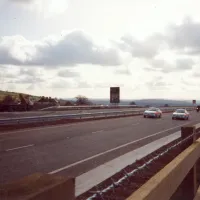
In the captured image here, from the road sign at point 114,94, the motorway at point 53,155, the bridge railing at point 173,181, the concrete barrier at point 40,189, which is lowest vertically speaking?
the motorway at point 53,155

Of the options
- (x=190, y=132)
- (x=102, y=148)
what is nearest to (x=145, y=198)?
(x=190, y=132)

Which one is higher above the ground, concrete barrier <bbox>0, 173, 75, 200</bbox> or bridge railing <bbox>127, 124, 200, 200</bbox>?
concrete barrier <bbox>0, 173, 75, 200</bbox>

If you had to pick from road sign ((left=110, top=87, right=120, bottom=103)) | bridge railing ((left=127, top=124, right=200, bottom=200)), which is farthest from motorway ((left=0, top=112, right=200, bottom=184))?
road sign ((left=110, top=87, right=120, bottom=103))

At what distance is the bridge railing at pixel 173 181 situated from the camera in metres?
2.36

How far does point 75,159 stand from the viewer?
37.0ft

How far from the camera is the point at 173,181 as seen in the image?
126 inches

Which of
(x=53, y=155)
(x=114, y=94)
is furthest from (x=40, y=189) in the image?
(x=114, y=94)

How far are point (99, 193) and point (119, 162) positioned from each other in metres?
4.92

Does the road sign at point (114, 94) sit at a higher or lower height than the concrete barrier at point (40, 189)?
higher

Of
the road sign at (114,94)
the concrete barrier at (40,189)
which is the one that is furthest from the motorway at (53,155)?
the road sign at (114,94)

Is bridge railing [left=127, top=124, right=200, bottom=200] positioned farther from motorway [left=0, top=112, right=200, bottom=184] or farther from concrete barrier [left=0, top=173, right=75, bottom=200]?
motorway [left=0, top=112, right=200, bottom=184]

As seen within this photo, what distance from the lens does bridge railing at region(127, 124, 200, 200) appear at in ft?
7.75

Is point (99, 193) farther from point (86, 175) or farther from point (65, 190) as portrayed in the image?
point (86, 175)

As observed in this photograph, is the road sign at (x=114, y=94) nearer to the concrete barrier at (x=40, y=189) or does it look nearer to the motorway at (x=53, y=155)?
the motorway at (x=53, y=155)
